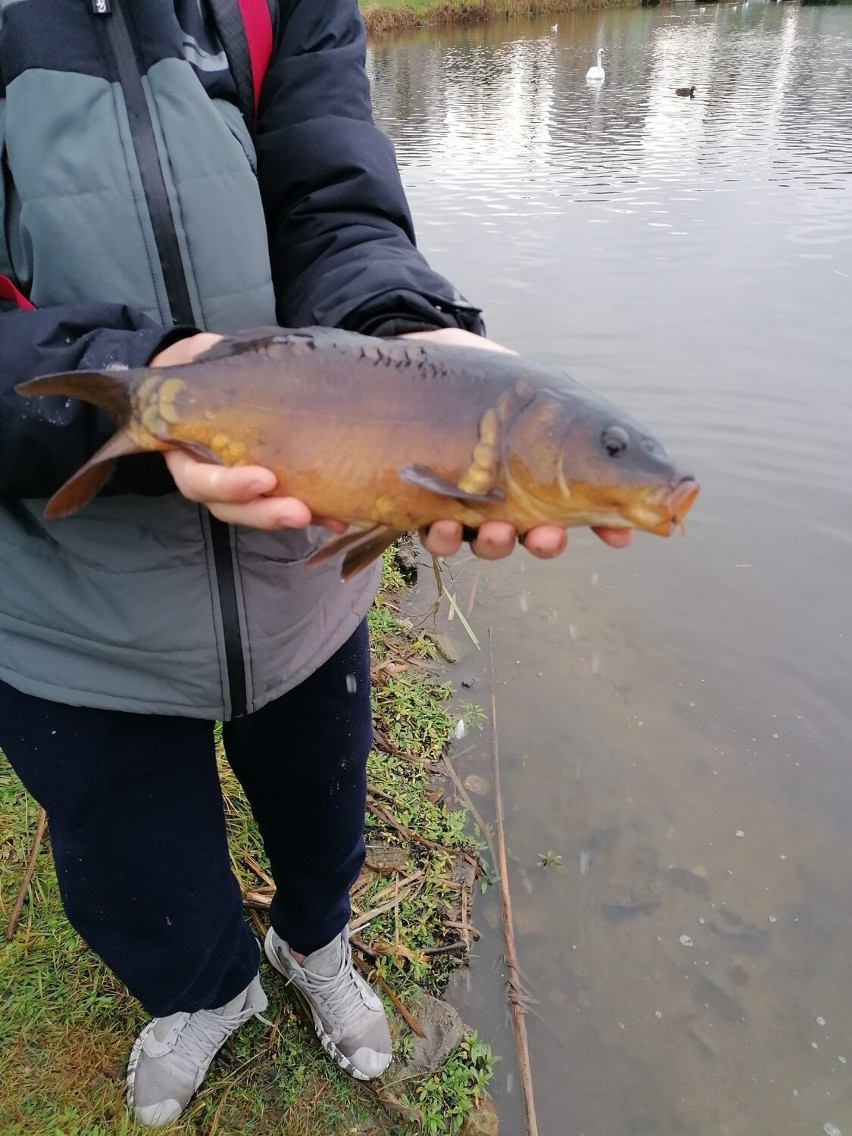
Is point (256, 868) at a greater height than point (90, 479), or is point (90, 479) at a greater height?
point (90, 479)

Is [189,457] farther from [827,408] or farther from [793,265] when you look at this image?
[793,265]

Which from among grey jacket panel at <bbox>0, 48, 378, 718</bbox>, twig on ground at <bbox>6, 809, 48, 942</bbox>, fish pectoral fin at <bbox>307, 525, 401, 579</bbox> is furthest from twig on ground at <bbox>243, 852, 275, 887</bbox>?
fish pectoral fin at <bbox>307, 525, 401, 579</bbox>

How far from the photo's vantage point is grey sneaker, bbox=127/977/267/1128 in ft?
6.90

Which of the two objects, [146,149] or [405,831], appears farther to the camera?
[405,831]

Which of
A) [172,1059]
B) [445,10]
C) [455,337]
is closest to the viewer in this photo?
[455,337]

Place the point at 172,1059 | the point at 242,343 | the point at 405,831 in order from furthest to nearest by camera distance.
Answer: the point at 405,831 → the point at 172,1059 → the point at 242,343

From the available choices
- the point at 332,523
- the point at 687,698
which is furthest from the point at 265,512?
the point at 687,698

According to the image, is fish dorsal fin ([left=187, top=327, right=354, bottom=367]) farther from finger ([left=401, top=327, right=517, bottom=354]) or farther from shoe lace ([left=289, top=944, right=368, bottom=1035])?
shoe lace ([left=289, top=944, right=368, bottom=1035])

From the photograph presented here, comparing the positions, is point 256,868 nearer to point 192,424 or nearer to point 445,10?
point 192,424

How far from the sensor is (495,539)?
4.99 ft

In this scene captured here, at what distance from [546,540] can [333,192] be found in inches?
32.7

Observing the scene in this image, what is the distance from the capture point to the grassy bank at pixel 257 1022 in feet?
6.99

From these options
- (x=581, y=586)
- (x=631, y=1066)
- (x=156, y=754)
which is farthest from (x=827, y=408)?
(x=156, y=754)

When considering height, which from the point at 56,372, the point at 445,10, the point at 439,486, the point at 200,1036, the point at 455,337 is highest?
the point at 56,372
